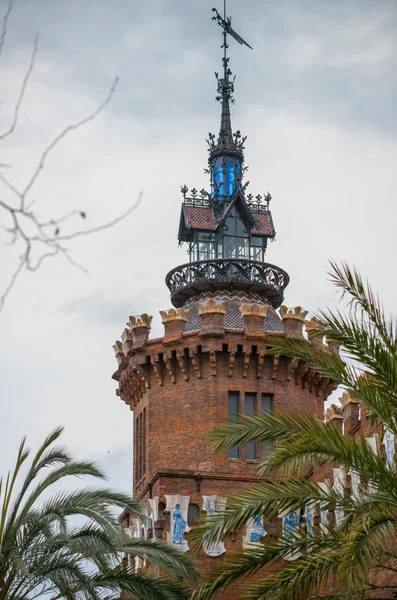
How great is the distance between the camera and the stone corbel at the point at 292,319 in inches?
1593

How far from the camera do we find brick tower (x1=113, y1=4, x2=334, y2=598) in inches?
1471

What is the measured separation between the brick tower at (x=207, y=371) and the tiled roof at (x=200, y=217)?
1.2 inches

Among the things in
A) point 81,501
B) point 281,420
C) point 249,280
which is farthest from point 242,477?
point 281,420

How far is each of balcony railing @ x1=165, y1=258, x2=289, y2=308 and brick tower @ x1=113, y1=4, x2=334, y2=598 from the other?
1.2 inches

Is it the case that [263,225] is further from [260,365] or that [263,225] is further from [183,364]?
[183,364]

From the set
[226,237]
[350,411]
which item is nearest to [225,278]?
[226,237]

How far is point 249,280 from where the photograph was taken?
42250mm

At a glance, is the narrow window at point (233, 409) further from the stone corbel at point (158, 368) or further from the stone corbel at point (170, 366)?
the stone corbel at point (158, 368)

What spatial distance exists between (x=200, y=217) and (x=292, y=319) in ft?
17.2

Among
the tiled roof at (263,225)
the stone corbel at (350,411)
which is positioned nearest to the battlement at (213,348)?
the tiled roof at (263,225)

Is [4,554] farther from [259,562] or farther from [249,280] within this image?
[249,280]

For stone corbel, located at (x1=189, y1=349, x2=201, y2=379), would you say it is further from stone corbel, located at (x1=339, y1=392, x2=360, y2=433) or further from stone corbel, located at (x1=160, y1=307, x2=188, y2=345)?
stone corbel, located at (x1=339, y1=392, x2=360, y2=433)

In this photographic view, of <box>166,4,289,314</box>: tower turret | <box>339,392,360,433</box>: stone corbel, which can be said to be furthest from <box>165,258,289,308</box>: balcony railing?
<box>339,392,360,433</box>: stone corbel

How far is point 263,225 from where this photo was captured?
4406 centimetres
